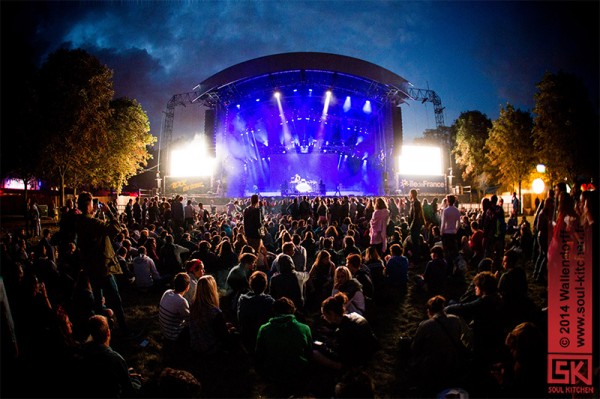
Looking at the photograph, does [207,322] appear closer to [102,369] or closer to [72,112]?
[102,369]

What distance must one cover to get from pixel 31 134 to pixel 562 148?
30951 mm

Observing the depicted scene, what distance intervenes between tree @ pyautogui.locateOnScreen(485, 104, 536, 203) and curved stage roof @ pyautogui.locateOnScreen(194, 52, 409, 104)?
26.7 feet

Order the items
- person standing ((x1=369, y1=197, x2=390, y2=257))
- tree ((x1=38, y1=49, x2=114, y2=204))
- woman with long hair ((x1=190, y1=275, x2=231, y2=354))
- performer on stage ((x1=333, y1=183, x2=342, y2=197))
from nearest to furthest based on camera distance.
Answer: woman with long hair ((x1=190, y1=275, x2=231, y2=354)) < person standing ((x1=369, y1=197, x2=390, y2=257)) < tree ((x1=38, y1=49, x2=114, y2=204)) < performer on stage ((x1=333, y1=183, x2=342, y2=197))

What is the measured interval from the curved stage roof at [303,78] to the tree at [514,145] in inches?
320

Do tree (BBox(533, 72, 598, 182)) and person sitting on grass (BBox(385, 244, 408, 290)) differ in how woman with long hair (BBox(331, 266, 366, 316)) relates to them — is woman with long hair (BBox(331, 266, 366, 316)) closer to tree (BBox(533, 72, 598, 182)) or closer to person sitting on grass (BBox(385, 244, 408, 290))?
person sitting on grass (BBox(385, 244, 408, 290))

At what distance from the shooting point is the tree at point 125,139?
24.9 metres

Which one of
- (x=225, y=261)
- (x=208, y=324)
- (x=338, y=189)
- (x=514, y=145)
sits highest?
(x=514, y=145)

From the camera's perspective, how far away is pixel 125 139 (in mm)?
25656

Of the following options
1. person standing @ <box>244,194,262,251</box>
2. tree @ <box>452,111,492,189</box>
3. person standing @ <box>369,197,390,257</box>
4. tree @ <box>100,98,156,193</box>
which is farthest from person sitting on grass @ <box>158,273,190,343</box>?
tree @ <box>452,111,492,189</box>

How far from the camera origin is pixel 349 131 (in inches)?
1426

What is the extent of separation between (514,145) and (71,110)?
30462mm

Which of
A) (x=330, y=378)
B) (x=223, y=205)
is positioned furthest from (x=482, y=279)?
(x=223, y=205)

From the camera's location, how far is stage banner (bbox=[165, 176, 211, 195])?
29.1 m

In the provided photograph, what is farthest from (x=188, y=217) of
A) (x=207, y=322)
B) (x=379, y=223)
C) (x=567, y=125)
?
(x=567, y=125)
